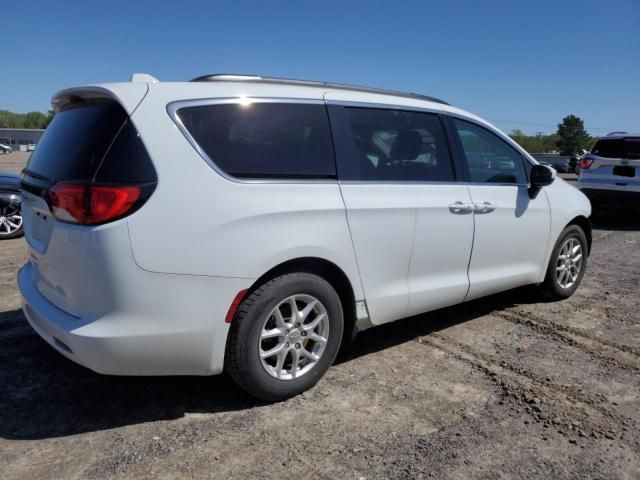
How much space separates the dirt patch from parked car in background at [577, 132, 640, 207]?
657 centimetres

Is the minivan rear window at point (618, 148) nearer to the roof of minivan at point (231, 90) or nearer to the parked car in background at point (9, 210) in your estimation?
the roof of minivan at point (231, 90)

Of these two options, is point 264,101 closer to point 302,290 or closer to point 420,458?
point 302,290

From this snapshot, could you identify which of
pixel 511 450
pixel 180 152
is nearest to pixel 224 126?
pixel 180 152

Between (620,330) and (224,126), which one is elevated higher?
(224,126)

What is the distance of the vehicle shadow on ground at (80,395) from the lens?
2.75m

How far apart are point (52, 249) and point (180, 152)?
0.84m

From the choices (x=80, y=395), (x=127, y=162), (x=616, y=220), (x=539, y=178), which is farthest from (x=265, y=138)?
(x=616, y=220)

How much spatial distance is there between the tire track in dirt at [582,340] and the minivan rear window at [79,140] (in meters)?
3.53

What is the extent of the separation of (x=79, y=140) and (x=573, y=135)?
125630 millimetres

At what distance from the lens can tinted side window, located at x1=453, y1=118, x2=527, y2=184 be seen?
3.98 meters

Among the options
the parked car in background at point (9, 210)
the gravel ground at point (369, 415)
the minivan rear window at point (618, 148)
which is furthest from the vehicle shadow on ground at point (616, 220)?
the parked car in background at point (9, 210)

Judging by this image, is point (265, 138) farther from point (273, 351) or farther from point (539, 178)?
point (539, 178)

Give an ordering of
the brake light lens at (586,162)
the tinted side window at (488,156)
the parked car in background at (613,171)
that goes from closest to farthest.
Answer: the tinted side window at (488,156) < the parked car in background at (613,171) < the brake light lens at (586,162)

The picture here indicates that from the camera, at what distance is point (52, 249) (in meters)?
2.66
